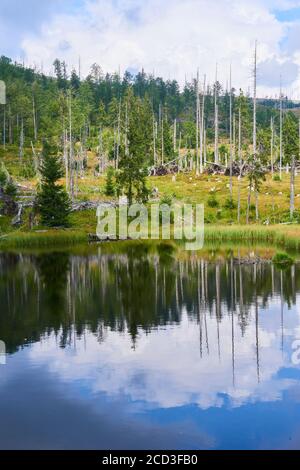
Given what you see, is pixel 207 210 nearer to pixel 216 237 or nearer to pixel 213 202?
pixel 213 202

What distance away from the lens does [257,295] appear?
30.6 meters

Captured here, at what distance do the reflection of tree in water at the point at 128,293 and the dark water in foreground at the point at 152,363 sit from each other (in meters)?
0.09

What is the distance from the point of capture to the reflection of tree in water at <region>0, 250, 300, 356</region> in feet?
82.7

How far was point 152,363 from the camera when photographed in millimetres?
19453

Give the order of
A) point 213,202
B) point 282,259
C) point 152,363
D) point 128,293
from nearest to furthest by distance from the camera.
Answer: point 152,363 → point 128,293 → point 282,259 → point 213,202

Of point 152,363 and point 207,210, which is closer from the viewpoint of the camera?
point 152,363

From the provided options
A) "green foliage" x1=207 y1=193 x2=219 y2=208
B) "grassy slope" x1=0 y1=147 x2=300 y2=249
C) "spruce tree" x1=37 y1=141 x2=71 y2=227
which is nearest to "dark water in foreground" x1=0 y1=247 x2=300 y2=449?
"grassy slope" x1=0 y1=147 x2=300 y2=249

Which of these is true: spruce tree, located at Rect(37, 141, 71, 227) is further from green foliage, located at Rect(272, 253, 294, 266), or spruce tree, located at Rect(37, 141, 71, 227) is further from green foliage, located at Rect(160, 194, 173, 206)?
green foliage, located at Rect(272, 253, 294, 266)

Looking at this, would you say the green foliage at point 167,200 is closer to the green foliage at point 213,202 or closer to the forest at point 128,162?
the forest at point 128,162

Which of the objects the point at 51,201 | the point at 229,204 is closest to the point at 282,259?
the point at 51,201

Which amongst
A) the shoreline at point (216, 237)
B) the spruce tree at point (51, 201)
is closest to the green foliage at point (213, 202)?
the shoreline at point (216, 237)

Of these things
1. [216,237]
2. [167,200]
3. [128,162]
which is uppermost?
[128,162]

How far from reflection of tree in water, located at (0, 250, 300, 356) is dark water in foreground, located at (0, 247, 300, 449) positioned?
9 cm

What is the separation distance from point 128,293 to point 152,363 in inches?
509
